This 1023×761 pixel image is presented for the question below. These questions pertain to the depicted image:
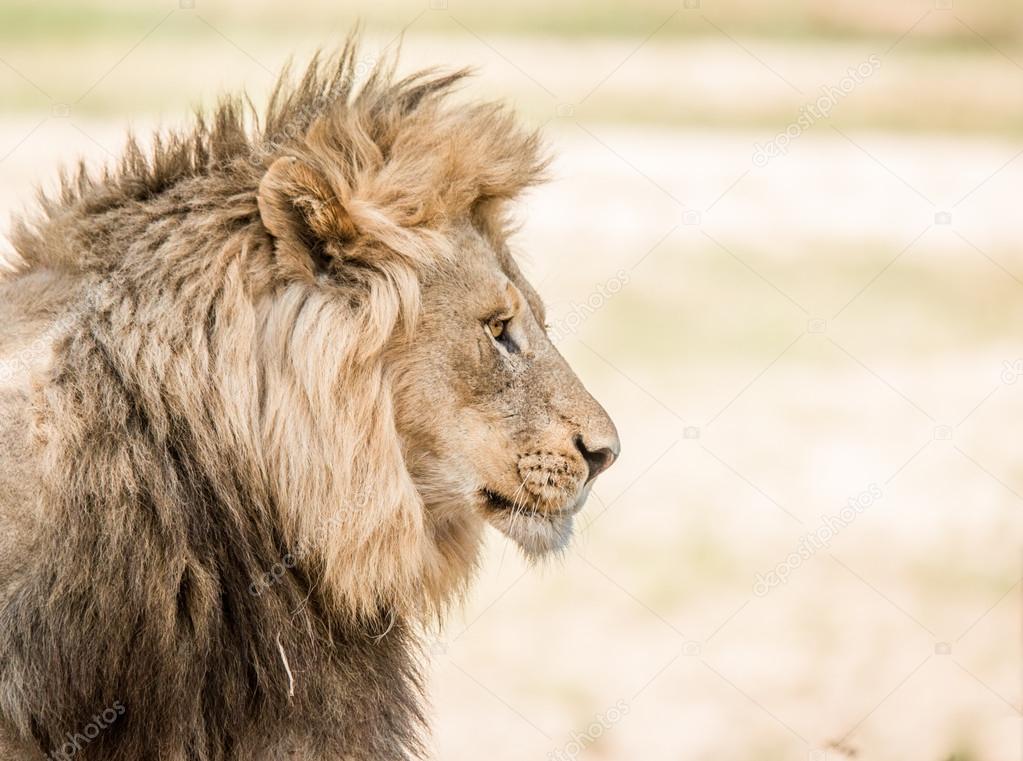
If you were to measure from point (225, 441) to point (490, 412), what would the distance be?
766 millimetres

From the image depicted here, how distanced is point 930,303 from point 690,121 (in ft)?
25.1

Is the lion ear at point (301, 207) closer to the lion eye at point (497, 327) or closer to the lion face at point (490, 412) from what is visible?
the lion face at point (490, 412)

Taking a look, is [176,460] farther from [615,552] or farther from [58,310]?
[615,552]

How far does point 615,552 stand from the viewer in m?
Result: 8.73

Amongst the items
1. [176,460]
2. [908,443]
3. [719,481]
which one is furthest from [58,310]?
[908,443]

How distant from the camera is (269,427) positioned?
3807 mm

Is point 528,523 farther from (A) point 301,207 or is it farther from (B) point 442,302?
(A) point 301,207

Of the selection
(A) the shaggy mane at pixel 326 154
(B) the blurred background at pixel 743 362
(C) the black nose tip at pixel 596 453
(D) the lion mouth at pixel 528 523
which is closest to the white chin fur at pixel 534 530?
(D) the lion mouth at pixel 528 523

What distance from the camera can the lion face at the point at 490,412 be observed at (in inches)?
158

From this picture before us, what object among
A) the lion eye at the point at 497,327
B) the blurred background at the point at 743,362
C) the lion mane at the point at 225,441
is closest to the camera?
the lion mane at the point at 225,441

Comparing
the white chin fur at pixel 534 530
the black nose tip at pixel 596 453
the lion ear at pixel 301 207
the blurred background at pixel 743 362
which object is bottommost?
the blurred background at pixel 743 362

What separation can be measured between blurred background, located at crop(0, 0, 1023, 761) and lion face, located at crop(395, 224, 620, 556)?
0.66 metres

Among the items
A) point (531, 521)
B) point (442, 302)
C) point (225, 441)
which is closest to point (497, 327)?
point (442, 302)

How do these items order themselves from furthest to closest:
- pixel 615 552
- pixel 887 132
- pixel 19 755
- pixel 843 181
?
pixel 887 132
pixel 843 181
pixel 615 552
pixel 19 755
